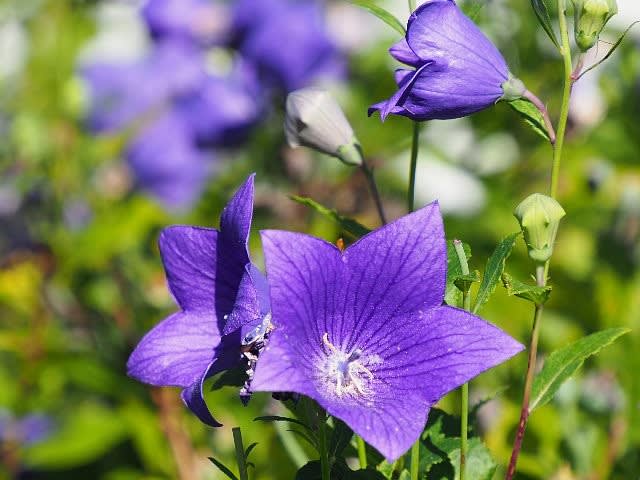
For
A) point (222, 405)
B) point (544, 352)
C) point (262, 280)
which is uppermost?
point (262, 280)

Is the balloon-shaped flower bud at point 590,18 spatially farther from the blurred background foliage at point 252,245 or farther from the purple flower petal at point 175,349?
the blurred background foliage at point 252,245

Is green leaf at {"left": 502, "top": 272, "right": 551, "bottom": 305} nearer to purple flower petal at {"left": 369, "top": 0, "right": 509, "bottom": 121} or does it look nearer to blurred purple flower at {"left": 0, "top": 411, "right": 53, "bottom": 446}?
purple flower petal at {"left": 369, "top": 0, "right": 509, "bottom": 121}

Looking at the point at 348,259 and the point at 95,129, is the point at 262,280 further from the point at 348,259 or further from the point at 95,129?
the point at 95,129

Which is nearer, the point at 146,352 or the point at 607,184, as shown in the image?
the point at 146,352

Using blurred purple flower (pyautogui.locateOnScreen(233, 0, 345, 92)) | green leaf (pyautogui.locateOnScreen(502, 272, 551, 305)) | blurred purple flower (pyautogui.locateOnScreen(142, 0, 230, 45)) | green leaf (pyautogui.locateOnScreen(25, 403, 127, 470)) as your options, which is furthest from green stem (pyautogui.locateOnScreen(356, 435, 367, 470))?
blurred purple flower (pyautogui.locateOnScreen(142, 0, 230, 45))

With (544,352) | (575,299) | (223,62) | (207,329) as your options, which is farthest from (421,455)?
(223,62)

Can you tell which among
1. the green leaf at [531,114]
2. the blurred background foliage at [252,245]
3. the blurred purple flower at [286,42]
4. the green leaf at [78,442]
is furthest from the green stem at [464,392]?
the blurred purple flower at [286,42]
